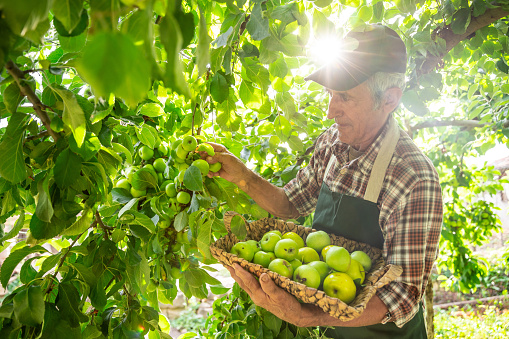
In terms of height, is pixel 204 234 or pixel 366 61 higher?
pixel 366 61

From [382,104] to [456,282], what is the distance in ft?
16.4

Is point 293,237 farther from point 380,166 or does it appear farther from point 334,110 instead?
point 334,110

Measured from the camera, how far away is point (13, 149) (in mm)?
689

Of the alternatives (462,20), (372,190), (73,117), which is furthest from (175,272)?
(462,20)

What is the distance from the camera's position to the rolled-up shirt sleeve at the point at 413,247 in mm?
1303

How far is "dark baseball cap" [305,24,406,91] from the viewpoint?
5.00ft

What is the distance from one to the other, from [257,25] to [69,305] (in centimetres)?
82

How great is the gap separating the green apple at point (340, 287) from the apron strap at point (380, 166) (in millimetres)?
488

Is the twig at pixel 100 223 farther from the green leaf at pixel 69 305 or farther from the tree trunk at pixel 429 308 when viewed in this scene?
the tree trunk at pixel 429 308

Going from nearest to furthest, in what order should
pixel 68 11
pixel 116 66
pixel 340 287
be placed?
pixel 116 66, pixel 68 11, pixel 340 287

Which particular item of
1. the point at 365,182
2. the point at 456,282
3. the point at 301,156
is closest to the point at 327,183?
the point at 365,182

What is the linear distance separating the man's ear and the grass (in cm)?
480

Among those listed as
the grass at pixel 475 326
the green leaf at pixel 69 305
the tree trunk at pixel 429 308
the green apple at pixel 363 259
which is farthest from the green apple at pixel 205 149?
the grass at pixel 475 326

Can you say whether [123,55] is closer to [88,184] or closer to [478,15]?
[88,184]
